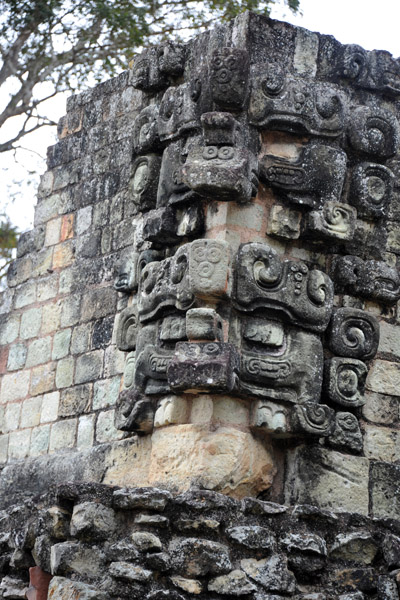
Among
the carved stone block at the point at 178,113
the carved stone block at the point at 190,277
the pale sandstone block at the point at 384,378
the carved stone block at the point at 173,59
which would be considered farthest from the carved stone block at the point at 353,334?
the carved stone block at the point at 173,59

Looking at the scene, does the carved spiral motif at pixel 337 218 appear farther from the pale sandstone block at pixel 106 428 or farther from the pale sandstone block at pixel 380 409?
the pale sandstone block at pixel 106 428

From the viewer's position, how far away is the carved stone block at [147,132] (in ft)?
21.8

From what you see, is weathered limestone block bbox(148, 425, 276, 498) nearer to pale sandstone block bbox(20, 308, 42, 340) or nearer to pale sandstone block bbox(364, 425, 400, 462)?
pale sandstone block bbox(364, 425, 400, 462)

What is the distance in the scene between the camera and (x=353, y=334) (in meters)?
6.24

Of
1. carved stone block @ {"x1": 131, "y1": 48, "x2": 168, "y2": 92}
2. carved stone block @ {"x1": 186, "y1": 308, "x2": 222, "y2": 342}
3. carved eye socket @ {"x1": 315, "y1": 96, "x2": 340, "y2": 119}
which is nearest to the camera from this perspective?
carved stone block @ {"x1": 186, "y1": 308, "x2": 222, "y2": 342}

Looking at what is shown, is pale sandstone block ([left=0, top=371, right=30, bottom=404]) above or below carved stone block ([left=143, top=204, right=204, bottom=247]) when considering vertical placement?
below

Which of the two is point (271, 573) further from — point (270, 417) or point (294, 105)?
point (294, 105)

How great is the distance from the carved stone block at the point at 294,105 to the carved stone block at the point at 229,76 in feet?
0.31

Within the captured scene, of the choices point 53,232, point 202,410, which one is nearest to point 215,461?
point 202,410

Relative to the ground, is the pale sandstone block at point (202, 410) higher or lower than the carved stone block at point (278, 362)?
lower

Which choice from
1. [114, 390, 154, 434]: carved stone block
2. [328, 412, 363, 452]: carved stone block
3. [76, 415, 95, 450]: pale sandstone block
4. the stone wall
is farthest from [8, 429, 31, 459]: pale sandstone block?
[328, 412, 363, 452]: carved stone block

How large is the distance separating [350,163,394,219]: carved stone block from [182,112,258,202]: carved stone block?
0.58 metres

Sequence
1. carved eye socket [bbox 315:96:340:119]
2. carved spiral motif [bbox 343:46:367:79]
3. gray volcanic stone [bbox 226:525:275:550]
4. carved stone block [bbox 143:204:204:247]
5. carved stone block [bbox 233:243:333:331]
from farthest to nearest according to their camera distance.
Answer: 1. carved spiral motif [bbox 343:46:367:79]
2. carved eye socket [bbox 315:96:340:119]
3. carved stone block [bbox 143:204:204:247]
4. carved stone block [bbox 233:243:333:331]
5. gray volcanic stone [bbox 226:525:275:550]

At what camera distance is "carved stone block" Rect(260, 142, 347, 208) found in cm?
620
